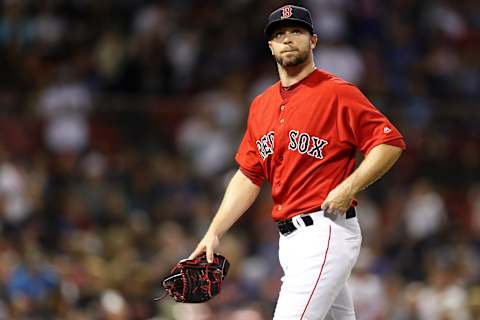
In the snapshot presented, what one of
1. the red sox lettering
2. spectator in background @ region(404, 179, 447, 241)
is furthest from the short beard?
spectator in background @ region(404, 179, 447, 241)

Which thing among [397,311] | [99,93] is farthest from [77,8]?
[397,311]

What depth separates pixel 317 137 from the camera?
541 centimetres

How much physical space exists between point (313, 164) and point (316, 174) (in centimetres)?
5

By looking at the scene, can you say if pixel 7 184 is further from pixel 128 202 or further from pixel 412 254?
pixel 412 254

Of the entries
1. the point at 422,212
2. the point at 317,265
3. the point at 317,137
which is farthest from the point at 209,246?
the point at 422,212

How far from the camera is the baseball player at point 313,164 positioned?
17.2 ft

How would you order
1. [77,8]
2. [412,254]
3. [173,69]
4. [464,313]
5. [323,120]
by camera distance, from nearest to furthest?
1. [323,120]
2. [464,313]
3. [412,254]
4. [173,69]
5. [77,8]

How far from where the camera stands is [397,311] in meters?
10.7

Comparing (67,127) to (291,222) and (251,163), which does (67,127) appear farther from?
(291,222)

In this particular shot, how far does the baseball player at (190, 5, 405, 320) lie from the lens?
5238mm

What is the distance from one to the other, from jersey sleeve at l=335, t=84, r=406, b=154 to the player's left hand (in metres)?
0.26

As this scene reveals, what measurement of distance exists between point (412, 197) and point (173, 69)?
11.5 ft

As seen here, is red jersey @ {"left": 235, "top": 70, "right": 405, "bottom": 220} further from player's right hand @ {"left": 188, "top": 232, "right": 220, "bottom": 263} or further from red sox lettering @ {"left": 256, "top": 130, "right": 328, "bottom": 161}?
player's right hand @ {"left": 188, "top": 232, "right": 220, "bottom": 263}

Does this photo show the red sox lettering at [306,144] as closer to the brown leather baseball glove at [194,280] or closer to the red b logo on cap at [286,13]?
the red b logo on cap at [286,13]
